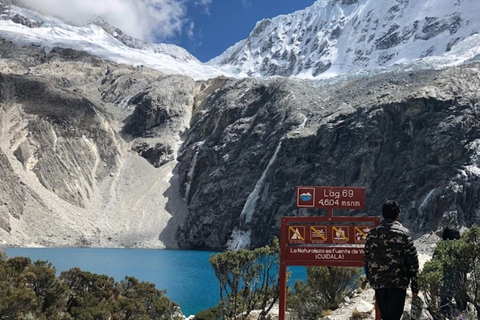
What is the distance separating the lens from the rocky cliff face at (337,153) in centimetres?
6756

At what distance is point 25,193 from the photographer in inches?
3477

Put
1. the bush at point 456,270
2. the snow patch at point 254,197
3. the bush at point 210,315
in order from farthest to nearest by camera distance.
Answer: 1. the snow patch at point 254,197
2. the bush at point 210,315
3. the bush at point 456,270

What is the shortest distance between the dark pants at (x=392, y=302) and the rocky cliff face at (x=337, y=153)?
5931cm

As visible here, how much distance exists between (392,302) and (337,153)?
73.9 metres

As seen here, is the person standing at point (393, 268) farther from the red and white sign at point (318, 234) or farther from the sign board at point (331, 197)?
the red and white sign at point (318, 234)

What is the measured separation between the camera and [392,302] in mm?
6539

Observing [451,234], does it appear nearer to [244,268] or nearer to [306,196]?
[306,196]

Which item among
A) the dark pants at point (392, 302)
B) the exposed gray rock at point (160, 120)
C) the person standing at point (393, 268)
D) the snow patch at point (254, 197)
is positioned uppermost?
the exposed gray rock at point (160, 120)

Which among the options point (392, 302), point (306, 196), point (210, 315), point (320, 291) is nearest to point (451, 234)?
point (306, 196)

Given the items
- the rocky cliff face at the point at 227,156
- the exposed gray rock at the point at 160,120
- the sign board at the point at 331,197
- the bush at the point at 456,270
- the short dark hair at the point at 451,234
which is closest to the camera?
the bush at the point at 456,270

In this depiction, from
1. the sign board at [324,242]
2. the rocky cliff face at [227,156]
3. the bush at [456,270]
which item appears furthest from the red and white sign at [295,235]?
the rocky cliff face at [227,156]

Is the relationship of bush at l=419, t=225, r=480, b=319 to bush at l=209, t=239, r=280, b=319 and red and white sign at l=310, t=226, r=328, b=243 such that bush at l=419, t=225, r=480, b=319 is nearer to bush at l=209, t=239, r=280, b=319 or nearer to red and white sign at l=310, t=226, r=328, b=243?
red and white sign at l=310, t=226, r=328, b=243

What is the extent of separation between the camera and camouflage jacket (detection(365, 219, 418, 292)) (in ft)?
21.3

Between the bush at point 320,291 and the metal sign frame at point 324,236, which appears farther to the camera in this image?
the bush at point 320,291
